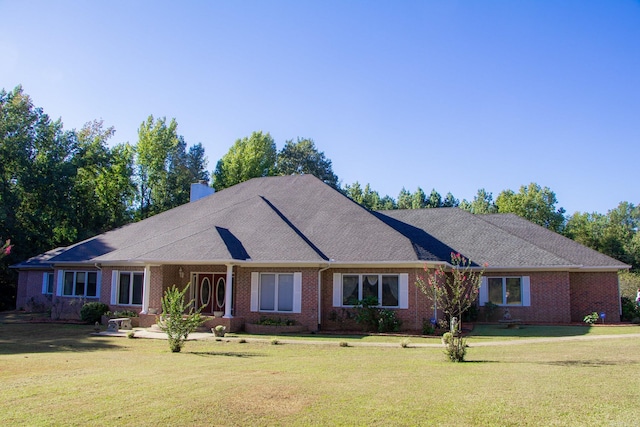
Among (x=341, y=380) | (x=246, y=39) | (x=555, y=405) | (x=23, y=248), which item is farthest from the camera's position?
(x=23, y=248)

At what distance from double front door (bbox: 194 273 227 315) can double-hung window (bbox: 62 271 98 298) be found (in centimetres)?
577

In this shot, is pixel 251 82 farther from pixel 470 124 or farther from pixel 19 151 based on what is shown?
pixel 19 151

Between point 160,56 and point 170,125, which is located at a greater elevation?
point 170,125

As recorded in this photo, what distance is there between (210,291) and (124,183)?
3113 cm

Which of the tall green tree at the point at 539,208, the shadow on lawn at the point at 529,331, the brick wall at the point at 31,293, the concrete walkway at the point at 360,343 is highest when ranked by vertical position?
the tall green tree at the point at 539,208

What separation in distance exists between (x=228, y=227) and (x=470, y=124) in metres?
11.8

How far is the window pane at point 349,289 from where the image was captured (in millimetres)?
21609

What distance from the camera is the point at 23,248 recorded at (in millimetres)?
36750

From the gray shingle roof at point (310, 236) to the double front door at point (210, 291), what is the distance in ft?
6.84

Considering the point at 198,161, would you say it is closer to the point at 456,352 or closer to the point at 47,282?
the point at 47,282

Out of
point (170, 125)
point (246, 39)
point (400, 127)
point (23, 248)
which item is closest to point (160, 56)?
point (246, 39)

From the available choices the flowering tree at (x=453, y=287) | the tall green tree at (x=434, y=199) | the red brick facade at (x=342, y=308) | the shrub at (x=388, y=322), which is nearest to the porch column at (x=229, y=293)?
the red brick facade at (x=342, y=308)

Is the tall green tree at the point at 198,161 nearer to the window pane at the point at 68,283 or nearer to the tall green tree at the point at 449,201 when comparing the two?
the tall green tree at the point at 449,201

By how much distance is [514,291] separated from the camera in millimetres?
25000
